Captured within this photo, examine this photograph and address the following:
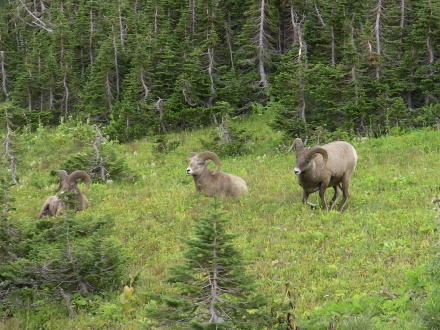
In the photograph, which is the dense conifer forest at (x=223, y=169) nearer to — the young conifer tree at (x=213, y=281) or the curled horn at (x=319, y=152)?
the young conifer tree at (x=213, y=281)

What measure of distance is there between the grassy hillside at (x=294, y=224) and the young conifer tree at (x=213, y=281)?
454mm

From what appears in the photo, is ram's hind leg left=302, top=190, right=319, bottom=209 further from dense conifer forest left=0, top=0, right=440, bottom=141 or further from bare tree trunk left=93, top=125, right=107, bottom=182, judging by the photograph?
dense conifer forest left=0, top=0, right=440, bottom=141

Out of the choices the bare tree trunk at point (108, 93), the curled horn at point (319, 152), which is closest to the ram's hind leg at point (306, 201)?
the curled horn at point (319, 152)

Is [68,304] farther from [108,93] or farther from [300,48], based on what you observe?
[108,93]

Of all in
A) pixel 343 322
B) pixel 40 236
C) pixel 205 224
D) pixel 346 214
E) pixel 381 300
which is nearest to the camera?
pixel 205 224

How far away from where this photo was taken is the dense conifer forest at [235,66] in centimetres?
2266

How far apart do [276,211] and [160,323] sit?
23.6ft

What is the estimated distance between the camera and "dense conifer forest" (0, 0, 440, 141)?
74.3 ft

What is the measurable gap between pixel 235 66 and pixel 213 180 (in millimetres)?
20529

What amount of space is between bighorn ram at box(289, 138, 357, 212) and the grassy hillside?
1.58 feet

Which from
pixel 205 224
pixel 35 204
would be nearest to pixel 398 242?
pixel 205 224

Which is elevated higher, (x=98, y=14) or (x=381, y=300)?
(x=98, y=14)

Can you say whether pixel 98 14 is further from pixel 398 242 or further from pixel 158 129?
pixel 398 242

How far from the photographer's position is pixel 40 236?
31.8 ft
